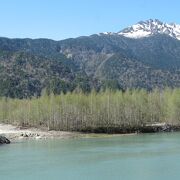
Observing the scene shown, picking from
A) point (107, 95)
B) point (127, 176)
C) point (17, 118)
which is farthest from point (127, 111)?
point (127, 176)

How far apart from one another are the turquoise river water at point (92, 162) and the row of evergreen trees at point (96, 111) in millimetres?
44815

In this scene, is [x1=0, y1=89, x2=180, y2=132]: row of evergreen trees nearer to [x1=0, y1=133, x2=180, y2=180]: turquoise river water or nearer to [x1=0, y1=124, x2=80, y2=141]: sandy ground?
[x1=0, y1=124, x2=80, y2=141]: sandy ground

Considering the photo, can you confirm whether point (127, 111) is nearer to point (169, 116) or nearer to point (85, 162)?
point (169, 116)

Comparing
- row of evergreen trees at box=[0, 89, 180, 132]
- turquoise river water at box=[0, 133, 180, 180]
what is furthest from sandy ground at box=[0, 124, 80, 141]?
turquoise river water at box=[0, 133, 180, 180]

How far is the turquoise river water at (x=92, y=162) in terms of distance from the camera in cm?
5950

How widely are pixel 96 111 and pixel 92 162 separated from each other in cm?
7806

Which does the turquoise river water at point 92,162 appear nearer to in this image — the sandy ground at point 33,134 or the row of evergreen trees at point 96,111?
the sandy ground at point 33,134

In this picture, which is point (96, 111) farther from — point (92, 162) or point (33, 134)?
point (92, 162)

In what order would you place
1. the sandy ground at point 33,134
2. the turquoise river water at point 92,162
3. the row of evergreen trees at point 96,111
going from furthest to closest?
the row of evergreen trees at point 96,111
the sandy ground at point 33,134
the turquoise river water at point 92,162

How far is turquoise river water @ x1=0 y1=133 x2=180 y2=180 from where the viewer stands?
195 ft

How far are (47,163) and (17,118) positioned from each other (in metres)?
95.2

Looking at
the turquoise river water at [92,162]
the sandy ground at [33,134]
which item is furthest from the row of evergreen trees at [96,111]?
the turquoise river water at [92,162]

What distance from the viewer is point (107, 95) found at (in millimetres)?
159625

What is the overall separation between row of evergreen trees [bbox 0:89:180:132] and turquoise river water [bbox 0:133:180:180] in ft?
147
